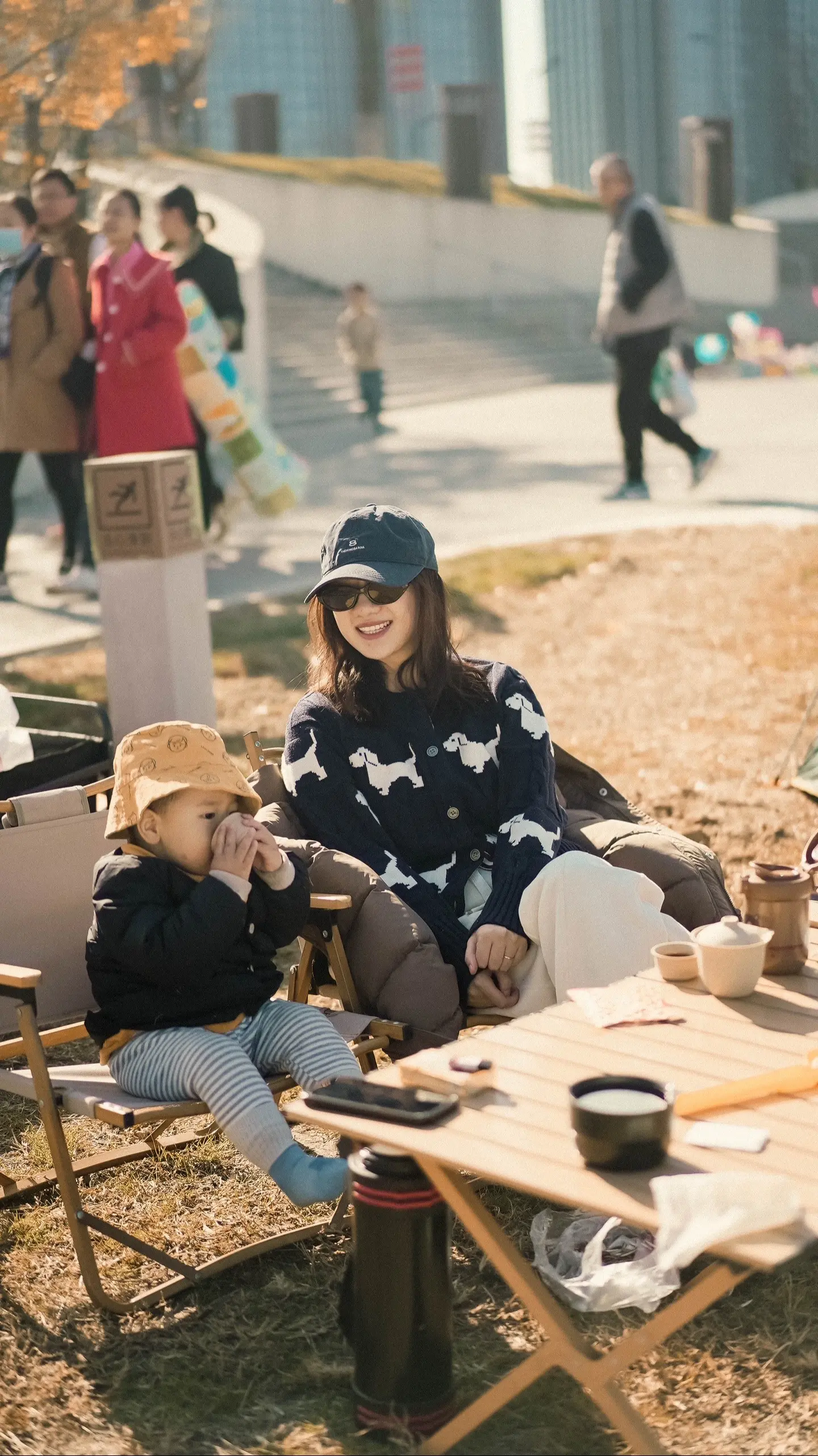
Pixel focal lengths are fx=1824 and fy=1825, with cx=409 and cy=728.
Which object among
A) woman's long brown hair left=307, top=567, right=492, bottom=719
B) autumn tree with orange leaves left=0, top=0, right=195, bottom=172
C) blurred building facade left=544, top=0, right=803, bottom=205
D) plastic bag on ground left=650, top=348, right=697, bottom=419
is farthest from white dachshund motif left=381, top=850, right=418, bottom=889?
blurred building facade left=544, top=0, right=803, bottom=205

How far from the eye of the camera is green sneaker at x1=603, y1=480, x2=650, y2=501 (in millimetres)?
12219

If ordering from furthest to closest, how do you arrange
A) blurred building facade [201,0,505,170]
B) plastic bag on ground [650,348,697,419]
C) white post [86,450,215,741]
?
blurred building facade [201,0,505,170]
plastic bag on ground [650,348,697,419]
white post [86,450,215,741]

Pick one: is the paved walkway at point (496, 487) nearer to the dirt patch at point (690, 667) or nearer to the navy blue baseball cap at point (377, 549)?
the dirt patch at point (690, 667)

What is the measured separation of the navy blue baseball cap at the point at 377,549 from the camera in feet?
12.4

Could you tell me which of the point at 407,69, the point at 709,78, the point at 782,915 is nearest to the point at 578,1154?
the point at 782,915

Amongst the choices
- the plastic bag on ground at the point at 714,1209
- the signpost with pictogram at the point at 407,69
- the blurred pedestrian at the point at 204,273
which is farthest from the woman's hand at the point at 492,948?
the signpost with pictogram at the point at 407,69

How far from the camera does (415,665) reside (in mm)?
3920

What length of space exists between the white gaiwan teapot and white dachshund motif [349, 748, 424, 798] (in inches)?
36.9

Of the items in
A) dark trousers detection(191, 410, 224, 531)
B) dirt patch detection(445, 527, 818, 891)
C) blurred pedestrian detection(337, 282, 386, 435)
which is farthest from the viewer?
blurred pedestrian detection(337, 282, 386, 435)

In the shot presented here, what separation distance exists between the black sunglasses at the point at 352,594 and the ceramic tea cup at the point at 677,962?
100 centimetres

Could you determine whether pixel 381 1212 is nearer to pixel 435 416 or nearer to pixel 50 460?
pixel 50 460

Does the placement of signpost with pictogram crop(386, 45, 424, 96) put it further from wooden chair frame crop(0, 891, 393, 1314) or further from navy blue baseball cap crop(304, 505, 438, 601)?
wooden chair frame crop(0, 891, 393, 1314)

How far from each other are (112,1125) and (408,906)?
29.2 inches

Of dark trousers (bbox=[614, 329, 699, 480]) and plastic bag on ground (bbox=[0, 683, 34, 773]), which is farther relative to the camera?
dark trousers (bbox=[614, 329, 699, 480])
